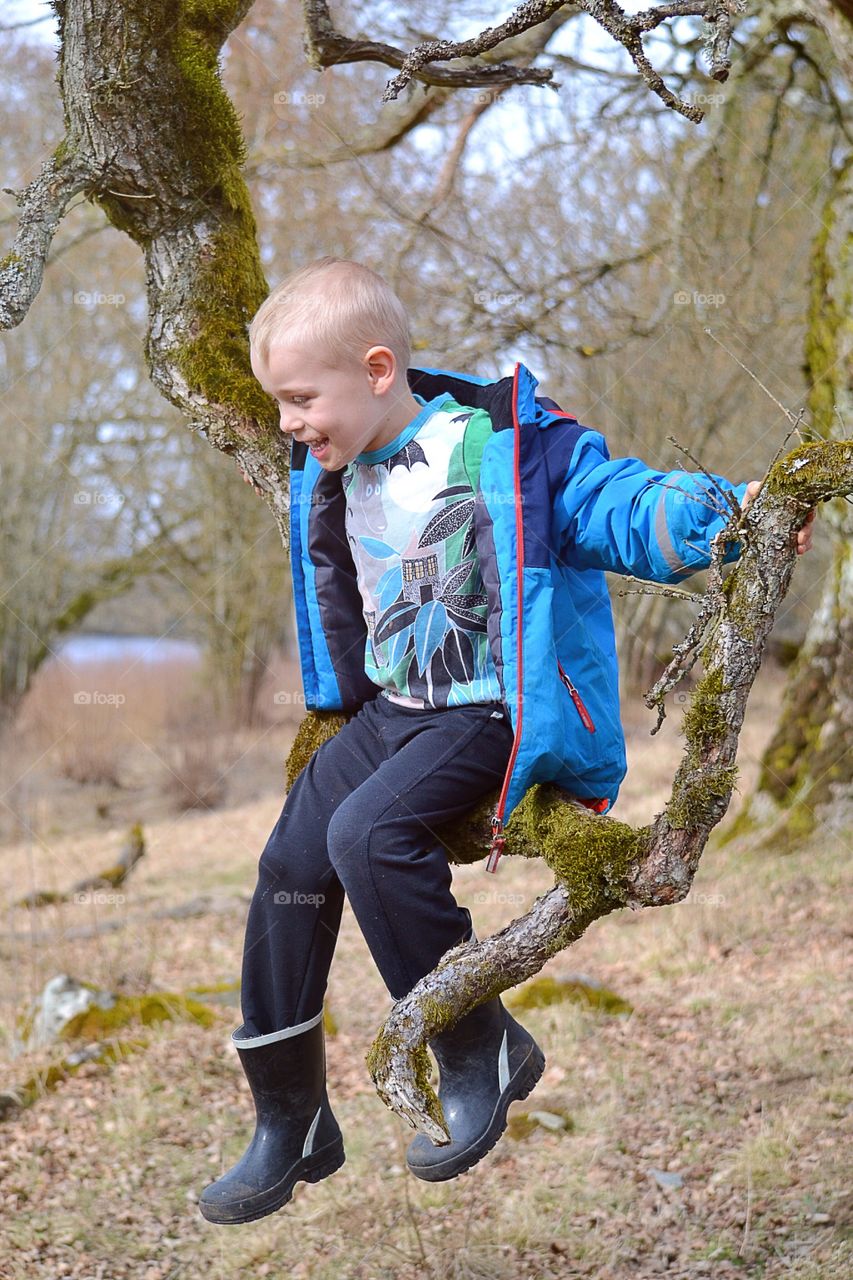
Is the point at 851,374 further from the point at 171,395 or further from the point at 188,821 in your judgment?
the point at 188,821

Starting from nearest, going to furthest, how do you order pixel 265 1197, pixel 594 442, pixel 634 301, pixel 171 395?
pixel 594 442
pixel 265 1197
pixel 171 395
pixel 634 301

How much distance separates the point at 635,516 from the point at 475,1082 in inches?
42.1

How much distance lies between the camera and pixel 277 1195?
2213 mm

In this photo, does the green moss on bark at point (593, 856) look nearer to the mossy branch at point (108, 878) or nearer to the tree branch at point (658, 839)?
the tree branch at point (658, 839)

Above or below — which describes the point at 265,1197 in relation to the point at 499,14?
below

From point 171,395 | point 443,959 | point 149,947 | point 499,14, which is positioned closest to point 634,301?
point 499,14

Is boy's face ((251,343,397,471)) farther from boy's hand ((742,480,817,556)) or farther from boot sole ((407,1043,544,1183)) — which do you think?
boot sole ((407,1043,544,1183))

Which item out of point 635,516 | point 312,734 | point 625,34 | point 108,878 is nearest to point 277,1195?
point 312,734

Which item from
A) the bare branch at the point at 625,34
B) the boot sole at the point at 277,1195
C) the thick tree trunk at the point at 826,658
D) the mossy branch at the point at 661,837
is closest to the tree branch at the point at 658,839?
the mossy branch at the point at 661,837

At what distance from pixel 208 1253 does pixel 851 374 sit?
14.8ft

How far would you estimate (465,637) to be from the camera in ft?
7.07

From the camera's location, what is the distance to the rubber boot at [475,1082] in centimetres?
205

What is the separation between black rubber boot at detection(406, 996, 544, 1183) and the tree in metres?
0.26

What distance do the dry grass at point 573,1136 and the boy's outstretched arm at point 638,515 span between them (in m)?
2.05
